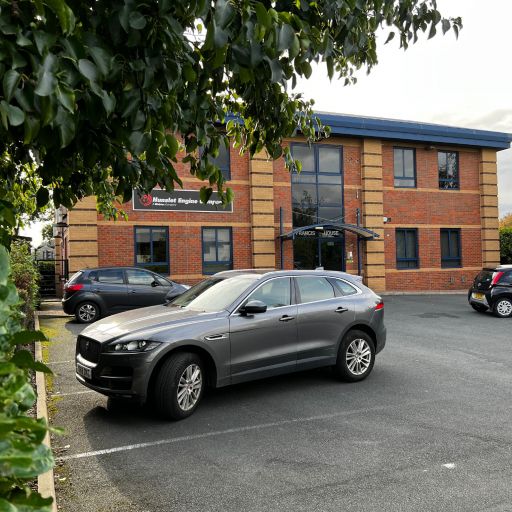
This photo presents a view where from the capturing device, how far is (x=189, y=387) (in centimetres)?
541

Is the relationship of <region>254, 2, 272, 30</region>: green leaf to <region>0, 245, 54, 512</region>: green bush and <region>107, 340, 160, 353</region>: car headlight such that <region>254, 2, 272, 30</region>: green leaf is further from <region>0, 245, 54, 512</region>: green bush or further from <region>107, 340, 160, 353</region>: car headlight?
<region>107, 340, 160, 353</region>: car headlight

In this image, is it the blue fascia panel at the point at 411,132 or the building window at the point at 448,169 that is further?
the building window at the point at 448,169

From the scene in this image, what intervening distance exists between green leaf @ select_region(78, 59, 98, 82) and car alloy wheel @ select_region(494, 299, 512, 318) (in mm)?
14806

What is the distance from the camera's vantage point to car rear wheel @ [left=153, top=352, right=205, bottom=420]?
5.19 metres

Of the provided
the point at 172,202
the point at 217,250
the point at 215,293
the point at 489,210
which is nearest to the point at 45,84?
the point at 215,293

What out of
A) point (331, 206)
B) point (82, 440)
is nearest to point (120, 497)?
point (82, 440)

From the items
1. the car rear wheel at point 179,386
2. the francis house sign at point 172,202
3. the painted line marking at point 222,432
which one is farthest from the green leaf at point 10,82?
the francis house sign at point 172,202

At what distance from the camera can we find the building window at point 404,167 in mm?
22703

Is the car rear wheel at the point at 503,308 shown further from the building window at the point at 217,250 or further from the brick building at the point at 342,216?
the building window at the point at 217,250

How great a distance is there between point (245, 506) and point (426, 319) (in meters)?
11.4

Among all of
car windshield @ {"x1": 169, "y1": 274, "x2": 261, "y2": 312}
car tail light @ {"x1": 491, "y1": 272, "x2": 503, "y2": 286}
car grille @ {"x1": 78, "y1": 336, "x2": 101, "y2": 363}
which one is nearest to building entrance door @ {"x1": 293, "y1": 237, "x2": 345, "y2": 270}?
car tail light @ {"x1": 491, "y1": 272, "x2": 503, "y2": 286}

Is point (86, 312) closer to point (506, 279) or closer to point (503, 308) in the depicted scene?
point (503, 308)

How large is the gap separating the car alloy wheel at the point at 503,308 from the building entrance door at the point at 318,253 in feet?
25.0

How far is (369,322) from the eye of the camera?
7062 millimetres
